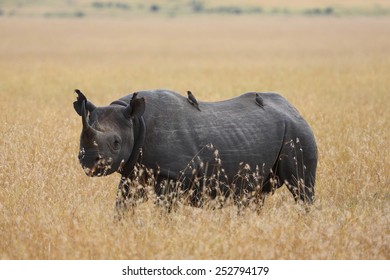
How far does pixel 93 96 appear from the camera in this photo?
72.0 ft

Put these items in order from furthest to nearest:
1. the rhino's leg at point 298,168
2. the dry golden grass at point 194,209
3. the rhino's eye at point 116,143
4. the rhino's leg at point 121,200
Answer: the rhino's leg at point 298,168 < the rhino's leg at point 121,200 < the rhino's eye at point 116,143 < the dry golden grass at point 194,209

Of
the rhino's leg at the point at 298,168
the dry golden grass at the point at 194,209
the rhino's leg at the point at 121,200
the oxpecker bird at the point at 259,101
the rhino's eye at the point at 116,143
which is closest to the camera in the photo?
the dry golden grass at the point at 194,209

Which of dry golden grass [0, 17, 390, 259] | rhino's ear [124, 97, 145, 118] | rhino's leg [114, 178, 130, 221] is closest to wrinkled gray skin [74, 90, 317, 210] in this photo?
rhino's ear [124, 97, 145, 118]

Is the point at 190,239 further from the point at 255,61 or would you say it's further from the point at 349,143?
the point at 255,61

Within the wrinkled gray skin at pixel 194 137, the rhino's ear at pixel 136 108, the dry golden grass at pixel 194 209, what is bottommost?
the dry golden grass at pixel 194 209

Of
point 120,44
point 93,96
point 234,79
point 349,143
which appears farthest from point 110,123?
point 120,44

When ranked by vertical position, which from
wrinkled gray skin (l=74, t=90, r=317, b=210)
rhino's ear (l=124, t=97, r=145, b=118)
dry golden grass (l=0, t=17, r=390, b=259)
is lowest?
dry golden grass (l=0, t=17, r=390, b=259)

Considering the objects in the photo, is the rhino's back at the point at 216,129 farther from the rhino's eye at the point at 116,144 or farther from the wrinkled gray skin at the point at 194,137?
the rhino's eye at the point at 116,144

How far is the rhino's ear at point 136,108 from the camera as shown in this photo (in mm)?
6590

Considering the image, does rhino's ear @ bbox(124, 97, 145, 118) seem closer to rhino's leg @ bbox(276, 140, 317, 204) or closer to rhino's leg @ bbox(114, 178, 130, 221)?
rhino's leg @ bbox(114, 178, 130, 221)

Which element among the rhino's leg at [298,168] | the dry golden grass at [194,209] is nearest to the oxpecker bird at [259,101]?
the rhino's leg at [298,168]

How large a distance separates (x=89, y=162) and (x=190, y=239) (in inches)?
39.7

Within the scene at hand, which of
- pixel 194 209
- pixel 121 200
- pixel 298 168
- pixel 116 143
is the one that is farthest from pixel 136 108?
pixel 298 168

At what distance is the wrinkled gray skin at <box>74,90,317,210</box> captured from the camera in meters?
6.54
